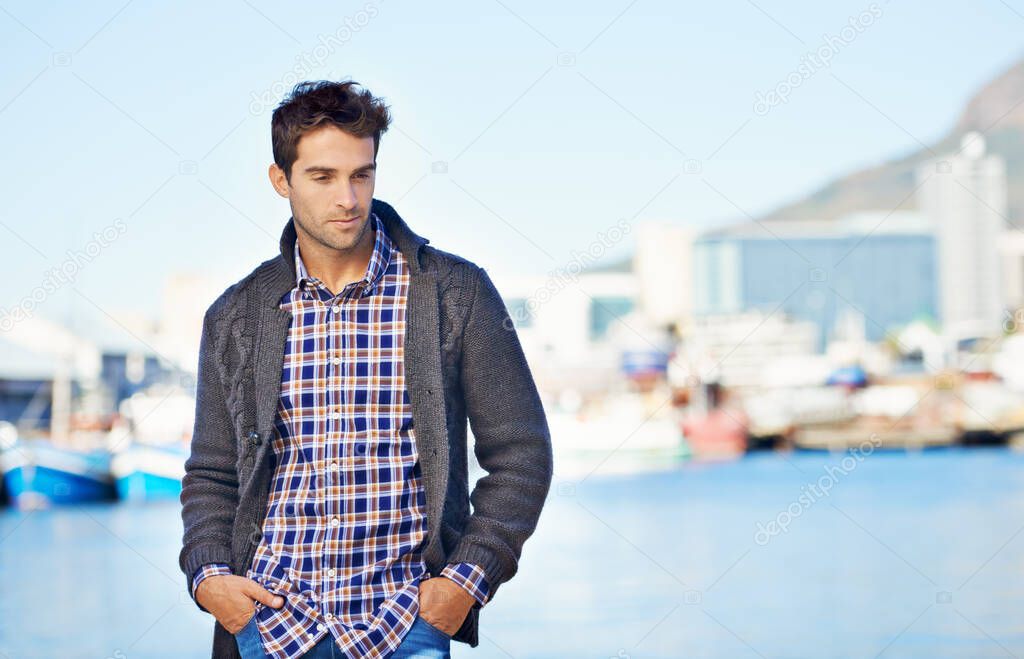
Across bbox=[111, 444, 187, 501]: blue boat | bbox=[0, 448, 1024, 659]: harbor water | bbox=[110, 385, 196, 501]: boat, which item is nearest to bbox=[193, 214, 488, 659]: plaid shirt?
bbox=[0, 448, 1024, 659]: harbor water

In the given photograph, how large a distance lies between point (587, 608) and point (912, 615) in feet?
6.50

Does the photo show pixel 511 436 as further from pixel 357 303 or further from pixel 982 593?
pixel 982 593

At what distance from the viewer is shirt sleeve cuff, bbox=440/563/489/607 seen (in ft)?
5.74

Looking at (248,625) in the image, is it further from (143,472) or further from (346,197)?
(143,472)

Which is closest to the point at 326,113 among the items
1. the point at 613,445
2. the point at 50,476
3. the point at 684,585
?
the point at 684,585

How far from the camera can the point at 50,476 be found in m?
28.9

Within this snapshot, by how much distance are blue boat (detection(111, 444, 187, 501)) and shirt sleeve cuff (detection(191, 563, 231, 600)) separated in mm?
28675

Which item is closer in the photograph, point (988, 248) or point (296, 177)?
point (296, 177)

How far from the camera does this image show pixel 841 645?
23.9 feet

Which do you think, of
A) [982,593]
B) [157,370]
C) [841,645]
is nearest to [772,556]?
[982,593]

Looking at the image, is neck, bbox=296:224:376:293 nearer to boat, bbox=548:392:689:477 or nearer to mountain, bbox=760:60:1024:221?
boat, bbox=548:392:689:477

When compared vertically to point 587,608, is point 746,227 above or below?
above

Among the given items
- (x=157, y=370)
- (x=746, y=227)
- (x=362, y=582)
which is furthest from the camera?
(x=746, y=227)

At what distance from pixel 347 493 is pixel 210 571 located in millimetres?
213
